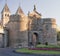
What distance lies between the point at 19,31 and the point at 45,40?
7564 mm

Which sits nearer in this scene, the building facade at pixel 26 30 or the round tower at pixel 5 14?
the building facade at pixel 26 30

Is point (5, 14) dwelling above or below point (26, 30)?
above

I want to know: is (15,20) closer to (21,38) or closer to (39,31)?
(21,38)

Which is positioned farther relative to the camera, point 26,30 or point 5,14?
point 5,14

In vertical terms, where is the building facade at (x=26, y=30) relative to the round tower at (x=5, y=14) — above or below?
below

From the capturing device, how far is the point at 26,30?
57.2 metres

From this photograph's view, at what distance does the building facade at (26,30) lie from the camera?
183 ft

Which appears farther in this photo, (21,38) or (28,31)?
(28,31)

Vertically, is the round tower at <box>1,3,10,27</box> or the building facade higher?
the round tower at <box>1,3,10,27</box>

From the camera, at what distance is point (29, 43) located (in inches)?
2349

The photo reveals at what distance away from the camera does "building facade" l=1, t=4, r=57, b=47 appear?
5569 centimetres

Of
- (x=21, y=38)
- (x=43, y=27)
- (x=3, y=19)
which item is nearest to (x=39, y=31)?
(x=43, y=27)

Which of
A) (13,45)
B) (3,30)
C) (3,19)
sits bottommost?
(13,45)

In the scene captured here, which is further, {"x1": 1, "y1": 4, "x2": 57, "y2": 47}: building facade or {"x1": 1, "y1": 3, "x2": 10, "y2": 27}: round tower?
{"x1": 1, "y1": 3, "x2": 10, "y2": 27}: round tower
